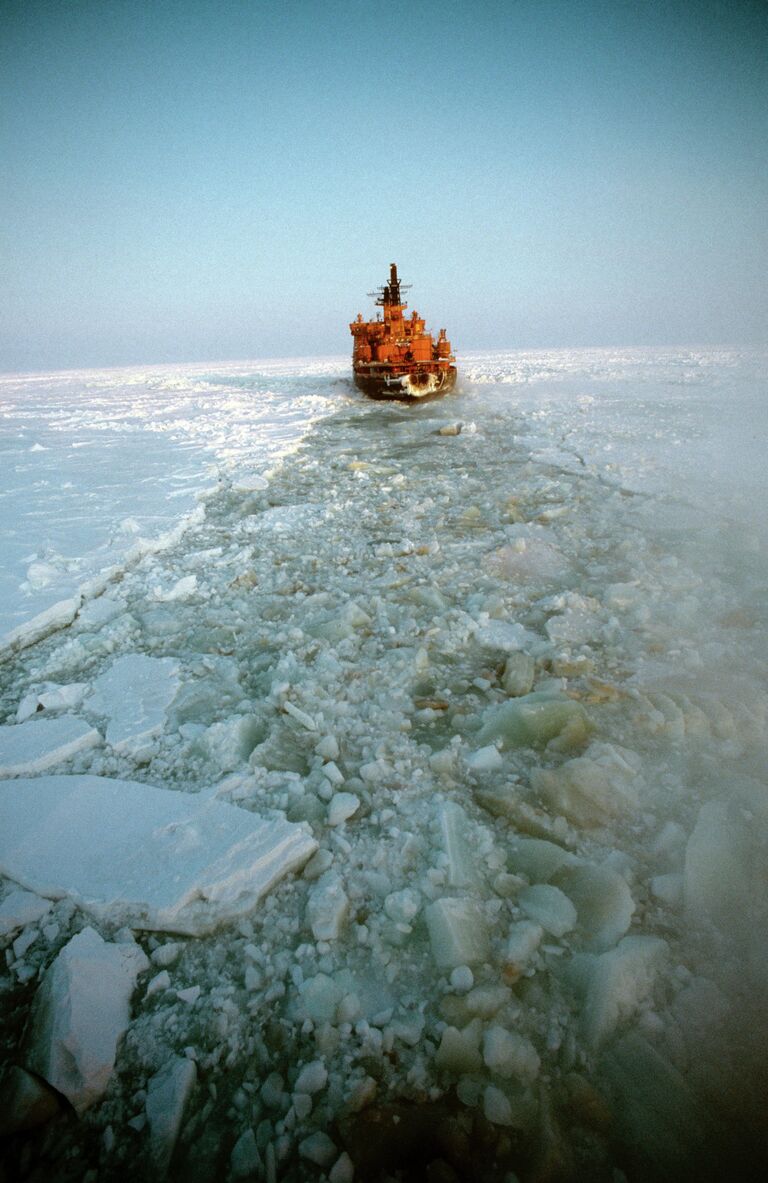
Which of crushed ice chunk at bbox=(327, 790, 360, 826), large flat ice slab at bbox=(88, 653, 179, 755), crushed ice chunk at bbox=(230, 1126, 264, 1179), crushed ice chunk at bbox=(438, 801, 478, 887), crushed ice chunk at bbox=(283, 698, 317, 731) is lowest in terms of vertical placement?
crushed ice chunk at bbox=(230, 1126, 264, 1179)

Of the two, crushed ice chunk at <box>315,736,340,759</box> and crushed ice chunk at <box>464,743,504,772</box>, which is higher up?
crushed ice chunk at <box>315,736,340,759</box>

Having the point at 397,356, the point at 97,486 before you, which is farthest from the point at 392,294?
the point at 97,486

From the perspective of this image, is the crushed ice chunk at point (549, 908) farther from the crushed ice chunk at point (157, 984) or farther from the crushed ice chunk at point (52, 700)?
the crushed ice chunk at point (52, 700)

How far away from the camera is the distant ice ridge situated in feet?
10.4

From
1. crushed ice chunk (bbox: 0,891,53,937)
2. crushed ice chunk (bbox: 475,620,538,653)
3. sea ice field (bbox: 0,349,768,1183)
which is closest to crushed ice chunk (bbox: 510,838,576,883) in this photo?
sea ice field (bbox: 0,349,768,1183)

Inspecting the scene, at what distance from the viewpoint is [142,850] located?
1.47m

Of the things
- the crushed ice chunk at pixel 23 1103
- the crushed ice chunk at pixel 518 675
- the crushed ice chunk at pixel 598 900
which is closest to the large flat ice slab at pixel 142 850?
the crushed ice chunk at pixel 23 1103

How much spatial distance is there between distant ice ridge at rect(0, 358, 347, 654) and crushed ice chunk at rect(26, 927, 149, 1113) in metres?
2.00

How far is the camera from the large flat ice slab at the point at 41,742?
1795mm

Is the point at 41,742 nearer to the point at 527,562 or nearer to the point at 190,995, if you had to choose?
the point at 190,995

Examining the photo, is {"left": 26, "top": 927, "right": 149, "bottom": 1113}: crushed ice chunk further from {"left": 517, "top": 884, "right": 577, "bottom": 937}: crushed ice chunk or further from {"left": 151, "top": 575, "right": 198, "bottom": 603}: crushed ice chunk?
{"left": 151, "top": 575, "right": 198, "bottom": 603}: crushed ice chunk

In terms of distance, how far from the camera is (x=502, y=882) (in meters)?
1.42

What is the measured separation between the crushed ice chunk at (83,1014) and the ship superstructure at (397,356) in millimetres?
16213

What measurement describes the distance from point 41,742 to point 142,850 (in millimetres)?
760
